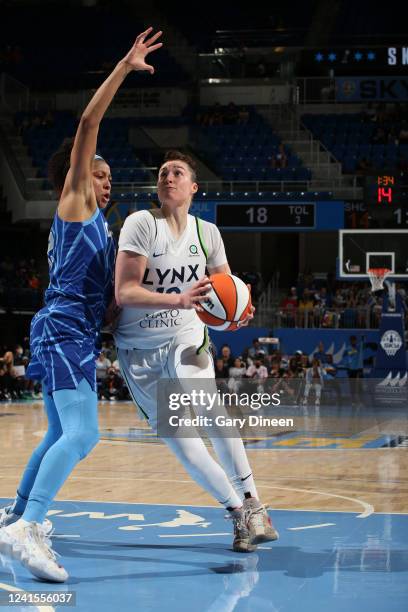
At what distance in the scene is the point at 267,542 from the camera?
18.2 ft

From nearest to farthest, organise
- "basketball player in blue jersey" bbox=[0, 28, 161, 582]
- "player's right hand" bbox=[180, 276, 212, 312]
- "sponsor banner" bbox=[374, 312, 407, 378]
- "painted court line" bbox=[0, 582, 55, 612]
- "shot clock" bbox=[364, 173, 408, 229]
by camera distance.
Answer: "painted court line" bbox=[0, 582, 55, 612] < "basketball player in blue jersey" bbox=[0, 28, 161, 582] < "player's right hand" bbox=[180, 276, 212, 312] < "shot clock" bbox=[364, 173, 408, 229] < "sponsor banner" bbox=[374, 312, 407, 378]

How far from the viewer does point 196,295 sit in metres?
4.83

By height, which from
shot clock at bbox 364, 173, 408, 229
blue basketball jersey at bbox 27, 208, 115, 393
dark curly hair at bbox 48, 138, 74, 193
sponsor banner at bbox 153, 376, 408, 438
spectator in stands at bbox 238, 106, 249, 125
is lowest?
sponsor banner at bbox 153, 376, 408, 438

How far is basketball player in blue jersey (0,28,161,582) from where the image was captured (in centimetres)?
466

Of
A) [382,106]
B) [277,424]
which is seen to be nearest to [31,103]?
[382,106]

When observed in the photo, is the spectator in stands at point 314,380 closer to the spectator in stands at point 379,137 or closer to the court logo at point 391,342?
the court logo at point 391,342

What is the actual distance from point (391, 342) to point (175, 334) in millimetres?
14896

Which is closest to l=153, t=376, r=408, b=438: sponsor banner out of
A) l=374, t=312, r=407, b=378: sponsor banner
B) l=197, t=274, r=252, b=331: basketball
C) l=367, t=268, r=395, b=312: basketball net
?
l=374, t=312, r=407, b=378: sponsor banner

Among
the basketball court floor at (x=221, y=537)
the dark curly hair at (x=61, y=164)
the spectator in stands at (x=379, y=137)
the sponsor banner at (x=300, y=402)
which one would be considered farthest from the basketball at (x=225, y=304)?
the spectator in stands at (x=379, y=137)

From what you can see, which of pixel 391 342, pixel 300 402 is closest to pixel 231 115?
pixel 391 342

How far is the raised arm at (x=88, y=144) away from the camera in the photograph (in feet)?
15.5

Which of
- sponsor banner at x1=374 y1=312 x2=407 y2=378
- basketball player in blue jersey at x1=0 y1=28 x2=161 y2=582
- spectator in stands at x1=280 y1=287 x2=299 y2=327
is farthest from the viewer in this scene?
spectator in stands at x1=280 y1=287 x2=299 y2=327

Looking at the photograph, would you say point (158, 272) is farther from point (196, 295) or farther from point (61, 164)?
point (61, 164)

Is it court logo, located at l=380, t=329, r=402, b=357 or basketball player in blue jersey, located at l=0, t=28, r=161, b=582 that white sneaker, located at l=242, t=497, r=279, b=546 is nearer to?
basketball player in blue jersey, located at l=0, t=28, r=161, b=582
